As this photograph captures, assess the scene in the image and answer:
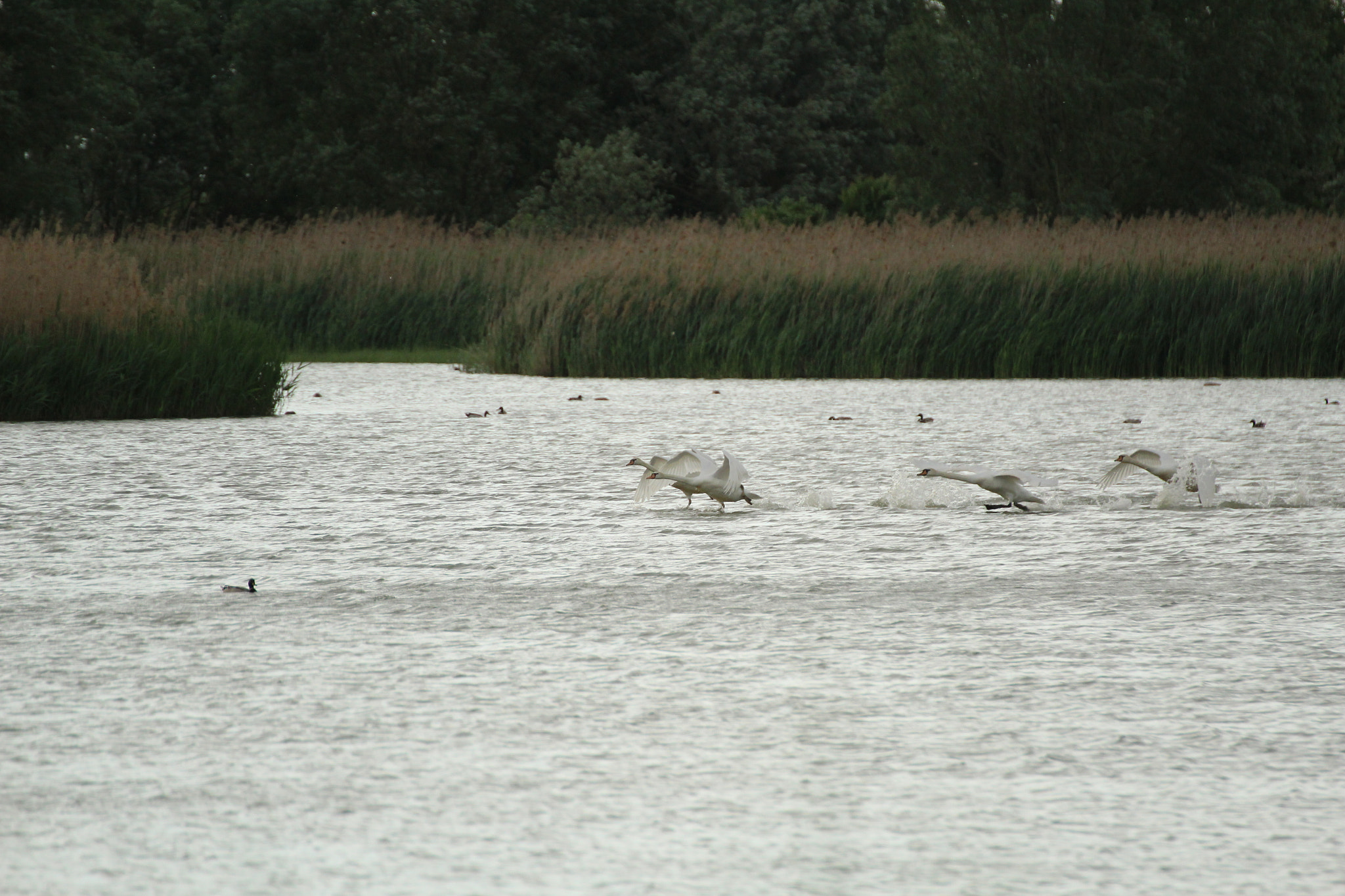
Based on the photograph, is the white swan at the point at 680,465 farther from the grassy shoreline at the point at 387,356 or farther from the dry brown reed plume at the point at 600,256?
the grassy shoreline at the point at 387,356

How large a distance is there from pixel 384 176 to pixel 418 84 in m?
2.34

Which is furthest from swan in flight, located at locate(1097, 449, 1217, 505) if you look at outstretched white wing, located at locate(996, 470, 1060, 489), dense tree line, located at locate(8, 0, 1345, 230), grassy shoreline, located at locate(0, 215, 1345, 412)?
dense tree line, located at locate(8, 0, 1345, 230)

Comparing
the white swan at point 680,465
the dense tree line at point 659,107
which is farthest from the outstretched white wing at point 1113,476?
the dense tree line at point 659,107

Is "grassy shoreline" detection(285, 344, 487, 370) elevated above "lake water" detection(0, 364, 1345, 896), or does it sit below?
below

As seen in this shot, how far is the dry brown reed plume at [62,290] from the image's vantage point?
374 inches

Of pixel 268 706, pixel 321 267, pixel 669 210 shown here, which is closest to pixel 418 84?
pixel 669 210

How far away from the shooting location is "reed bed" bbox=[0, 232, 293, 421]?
31.0 feet

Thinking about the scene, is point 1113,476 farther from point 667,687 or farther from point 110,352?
point 110,352

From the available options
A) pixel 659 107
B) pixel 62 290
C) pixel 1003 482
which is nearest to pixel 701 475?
pixel 1003 482

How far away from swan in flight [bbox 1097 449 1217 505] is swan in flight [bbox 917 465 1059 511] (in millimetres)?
260

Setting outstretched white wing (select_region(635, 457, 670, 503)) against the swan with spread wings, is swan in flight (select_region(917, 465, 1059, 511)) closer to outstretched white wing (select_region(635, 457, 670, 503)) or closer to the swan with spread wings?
the swan with spread wings

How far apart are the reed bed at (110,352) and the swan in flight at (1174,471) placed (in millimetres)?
6036

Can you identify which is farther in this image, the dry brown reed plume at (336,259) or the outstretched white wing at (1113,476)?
the dry brown reed plume at (336,259)

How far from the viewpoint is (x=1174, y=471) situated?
5.73 m
